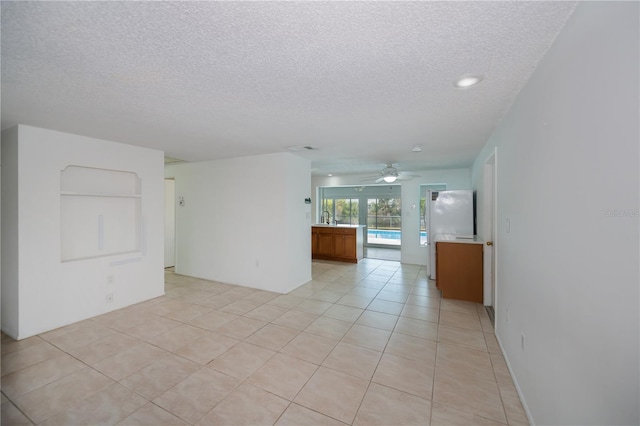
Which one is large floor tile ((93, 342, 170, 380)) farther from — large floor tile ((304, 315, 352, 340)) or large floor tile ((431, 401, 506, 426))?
large floor tile ((431, 401, 506, 426))

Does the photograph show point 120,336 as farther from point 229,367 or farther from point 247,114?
point 247,114

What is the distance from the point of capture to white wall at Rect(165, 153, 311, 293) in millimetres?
4457

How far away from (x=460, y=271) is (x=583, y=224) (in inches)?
130

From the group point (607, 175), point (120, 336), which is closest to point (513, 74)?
point (607, 175)

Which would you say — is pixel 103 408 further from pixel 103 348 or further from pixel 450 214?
pixel 450 214

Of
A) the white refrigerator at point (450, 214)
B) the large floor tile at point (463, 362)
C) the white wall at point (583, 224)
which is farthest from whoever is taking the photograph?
the white refrigerator at point (450, 214)

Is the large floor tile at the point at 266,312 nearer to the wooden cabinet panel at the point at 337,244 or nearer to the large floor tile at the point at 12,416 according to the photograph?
the large floor tile at the point at 12,416

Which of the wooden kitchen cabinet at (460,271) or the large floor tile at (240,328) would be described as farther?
the wooden kitchen cabinet at (460,271)

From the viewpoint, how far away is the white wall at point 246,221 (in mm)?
4457

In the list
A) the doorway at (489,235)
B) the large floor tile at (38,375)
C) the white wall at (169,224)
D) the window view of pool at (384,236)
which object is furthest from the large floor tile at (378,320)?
the window view of pool at (384,236)

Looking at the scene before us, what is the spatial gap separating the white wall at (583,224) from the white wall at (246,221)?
10.9 ft

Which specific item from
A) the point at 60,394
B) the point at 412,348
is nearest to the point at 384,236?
the point at 412,348

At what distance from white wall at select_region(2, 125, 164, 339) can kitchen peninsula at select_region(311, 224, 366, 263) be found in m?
4.63

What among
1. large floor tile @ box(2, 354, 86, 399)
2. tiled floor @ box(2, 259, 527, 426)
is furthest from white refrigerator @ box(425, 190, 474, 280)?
large floor tile @ box(2, 354, 86, 399)
